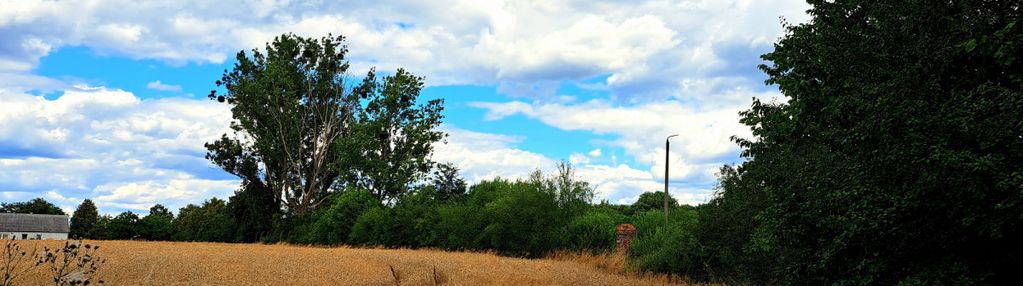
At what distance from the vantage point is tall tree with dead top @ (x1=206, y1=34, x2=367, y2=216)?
1879 inches

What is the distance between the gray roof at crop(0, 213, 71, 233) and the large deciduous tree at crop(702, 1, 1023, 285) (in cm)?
8606

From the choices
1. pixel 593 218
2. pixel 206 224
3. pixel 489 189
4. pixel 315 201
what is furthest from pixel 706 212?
pixel 206 224

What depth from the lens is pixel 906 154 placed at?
9711 mm

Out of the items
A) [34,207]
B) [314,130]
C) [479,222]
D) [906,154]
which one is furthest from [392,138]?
[34,207]

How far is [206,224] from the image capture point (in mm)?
53469

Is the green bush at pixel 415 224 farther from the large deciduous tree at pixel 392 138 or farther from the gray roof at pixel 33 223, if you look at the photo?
the gray roof at pixel 33 223

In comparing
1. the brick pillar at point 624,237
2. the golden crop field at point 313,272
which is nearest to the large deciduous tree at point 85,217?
the golden crop field at point 313,272

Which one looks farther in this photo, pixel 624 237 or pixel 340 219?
pixel 340 219

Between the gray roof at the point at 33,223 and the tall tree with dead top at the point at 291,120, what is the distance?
42.2 m

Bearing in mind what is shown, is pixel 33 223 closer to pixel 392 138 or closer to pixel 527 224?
pixel 392 138

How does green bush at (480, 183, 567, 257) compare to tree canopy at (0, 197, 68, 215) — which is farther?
tree canopy at (0, 197, 68, 215)

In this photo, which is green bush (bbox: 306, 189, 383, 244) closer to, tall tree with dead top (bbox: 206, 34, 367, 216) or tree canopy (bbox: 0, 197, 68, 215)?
tall tree with dead top (bbox: 206, 34, 367, 216)

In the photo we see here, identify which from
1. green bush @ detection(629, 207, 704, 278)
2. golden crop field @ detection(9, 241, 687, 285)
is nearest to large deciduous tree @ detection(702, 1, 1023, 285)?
golden crop field @ detection(9, 241, 687, 285)

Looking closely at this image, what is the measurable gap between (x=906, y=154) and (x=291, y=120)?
44.1 m
